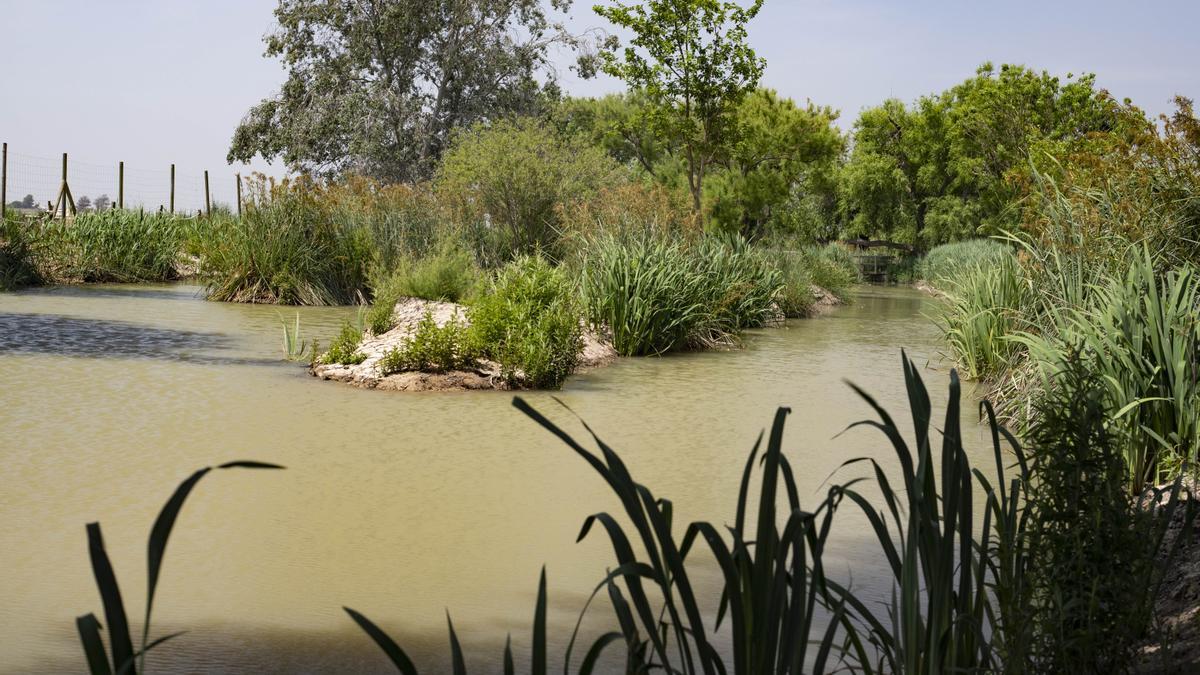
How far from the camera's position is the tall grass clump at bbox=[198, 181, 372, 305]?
17375 mm

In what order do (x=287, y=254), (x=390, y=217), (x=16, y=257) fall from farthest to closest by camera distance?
(x=16, y=257)
(x=390, y=217)
(x=287, y=254)

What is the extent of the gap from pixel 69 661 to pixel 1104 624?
301 cm

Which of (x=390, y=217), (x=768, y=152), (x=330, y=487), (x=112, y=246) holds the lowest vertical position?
(x=330, y=487)

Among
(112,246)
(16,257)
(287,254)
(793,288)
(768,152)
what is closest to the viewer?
(287,254)

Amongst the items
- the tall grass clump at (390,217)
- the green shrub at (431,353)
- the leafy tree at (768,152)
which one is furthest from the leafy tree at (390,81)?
the green shrub at (431,353)

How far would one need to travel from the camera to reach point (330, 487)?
5707 mm

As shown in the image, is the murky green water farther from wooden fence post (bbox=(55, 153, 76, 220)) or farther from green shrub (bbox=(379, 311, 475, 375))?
wooden fence post (bbox=(55, 153, 76, 220))

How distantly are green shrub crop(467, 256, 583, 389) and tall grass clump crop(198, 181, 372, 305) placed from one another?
23.3 ft

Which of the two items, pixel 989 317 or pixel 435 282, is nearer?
pixel 989 317

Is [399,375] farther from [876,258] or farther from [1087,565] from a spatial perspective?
[876,258]

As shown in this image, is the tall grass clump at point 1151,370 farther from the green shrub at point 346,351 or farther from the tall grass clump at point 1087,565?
the green shrub at point 346,351

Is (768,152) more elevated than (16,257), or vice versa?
(768,152)

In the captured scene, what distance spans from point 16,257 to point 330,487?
1522 centimetres

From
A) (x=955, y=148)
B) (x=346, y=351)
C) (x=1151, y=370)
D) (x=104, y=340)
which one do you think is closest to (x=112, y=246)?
(x=104, y=340)
